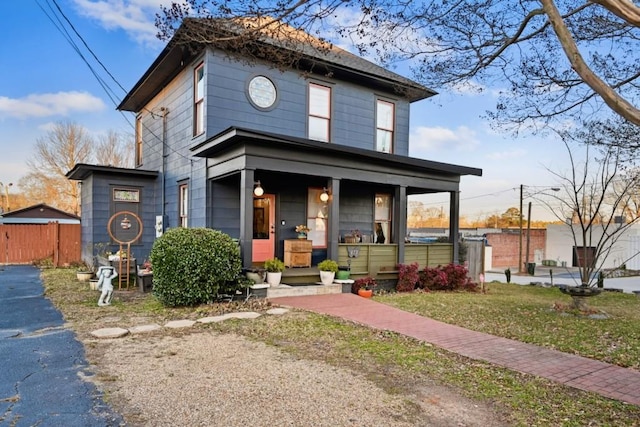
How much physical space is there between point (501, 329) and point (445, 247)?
5.38 m

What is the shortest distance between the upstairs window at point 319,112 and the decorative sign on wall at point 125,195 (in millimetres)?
6045

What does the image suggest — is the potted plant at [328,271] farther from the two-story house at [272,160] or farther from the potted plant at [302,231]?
the potted plant at [302,231]

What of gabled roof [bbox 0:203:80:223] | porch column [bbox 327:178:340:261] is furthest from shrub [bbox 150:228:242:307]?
gabled roof [bbox 0:203:80:223]

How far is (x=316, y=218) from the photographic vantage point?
1157 centimetres

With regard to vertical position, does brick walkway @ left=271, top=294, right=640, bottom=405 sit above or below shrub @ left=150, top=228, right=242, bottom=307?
below

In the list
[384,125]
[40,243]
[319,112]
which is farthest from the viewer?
[40,243]

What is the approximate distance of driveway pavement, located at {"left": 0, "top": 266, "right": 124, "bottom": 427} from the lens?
306cm

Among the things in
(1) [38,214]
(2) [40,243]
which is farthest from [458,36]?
(1) [38,214]

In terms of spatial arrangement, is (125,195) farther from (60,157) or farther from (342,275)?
(60,157)

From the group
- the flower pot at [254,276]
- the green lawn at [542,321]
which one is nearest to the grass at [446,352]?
the green lawn at [542,321]

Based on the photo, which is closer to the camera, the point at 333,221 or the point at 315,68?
the point at 333,221

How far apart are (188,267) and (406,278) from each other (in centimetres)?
566

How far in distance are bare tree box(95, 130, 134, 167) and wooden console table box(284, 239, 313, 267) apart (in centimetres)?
2622

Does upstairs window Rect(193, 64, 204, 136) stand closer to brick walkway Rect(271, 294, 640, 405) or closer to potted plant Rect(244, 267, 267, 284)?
potted plant Rect(244, 267, 267, 284)
